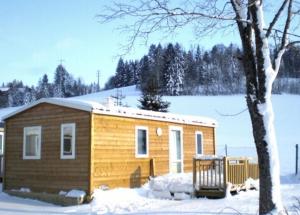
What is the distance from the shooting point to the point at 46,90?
106875 millimetres

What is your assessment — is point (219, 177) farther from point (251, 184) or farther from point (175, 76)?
point (175, 76)

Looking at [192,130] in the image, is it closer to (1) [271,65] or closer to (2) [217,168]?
(2) [217,168]

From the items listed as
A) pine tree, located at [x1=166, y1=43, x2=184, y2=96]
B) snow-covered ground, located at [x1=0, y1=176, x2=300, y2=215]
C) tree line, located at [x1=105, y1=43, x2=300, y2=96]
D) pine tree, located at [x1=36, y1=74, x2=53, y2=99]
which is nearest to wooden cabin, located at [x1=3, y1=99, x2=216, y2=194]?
snow-covered ground, located at [x1=0, y1=176, x2=300, y2=215]

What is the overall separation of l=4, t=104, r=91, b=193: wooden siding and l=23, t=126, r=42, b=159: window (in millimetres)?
169

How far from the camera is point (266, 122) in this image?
30.7ft

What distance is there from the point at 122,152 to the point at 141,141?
4.53ft

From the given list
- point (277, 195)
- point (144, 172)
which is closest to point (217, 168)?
point (144, 172)

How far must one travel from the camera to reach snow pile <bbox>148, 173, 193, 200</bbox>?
626 inches

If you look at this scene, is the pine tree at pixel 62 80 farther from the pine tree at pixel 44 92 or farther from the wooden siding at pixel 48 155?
the wooden siding at pixel 48 155

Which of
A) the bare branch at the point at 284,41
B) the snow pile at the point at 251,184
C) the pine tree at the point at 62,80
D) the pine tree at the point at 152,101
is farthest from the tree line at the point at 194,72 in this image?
the bare branch at the point at 284,41

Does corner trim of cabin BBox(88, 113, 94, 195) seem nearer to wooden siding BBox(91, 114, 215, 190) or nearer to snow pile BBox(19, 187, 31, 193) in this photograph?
wooden siding BBox(91, 114, 215, 190)

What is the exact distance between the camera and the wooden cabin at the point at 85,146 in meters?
15.7

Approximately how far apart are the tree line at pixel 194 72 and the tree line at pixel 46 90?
554 inches

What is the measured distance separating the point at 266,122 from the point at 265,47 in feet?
4.79
